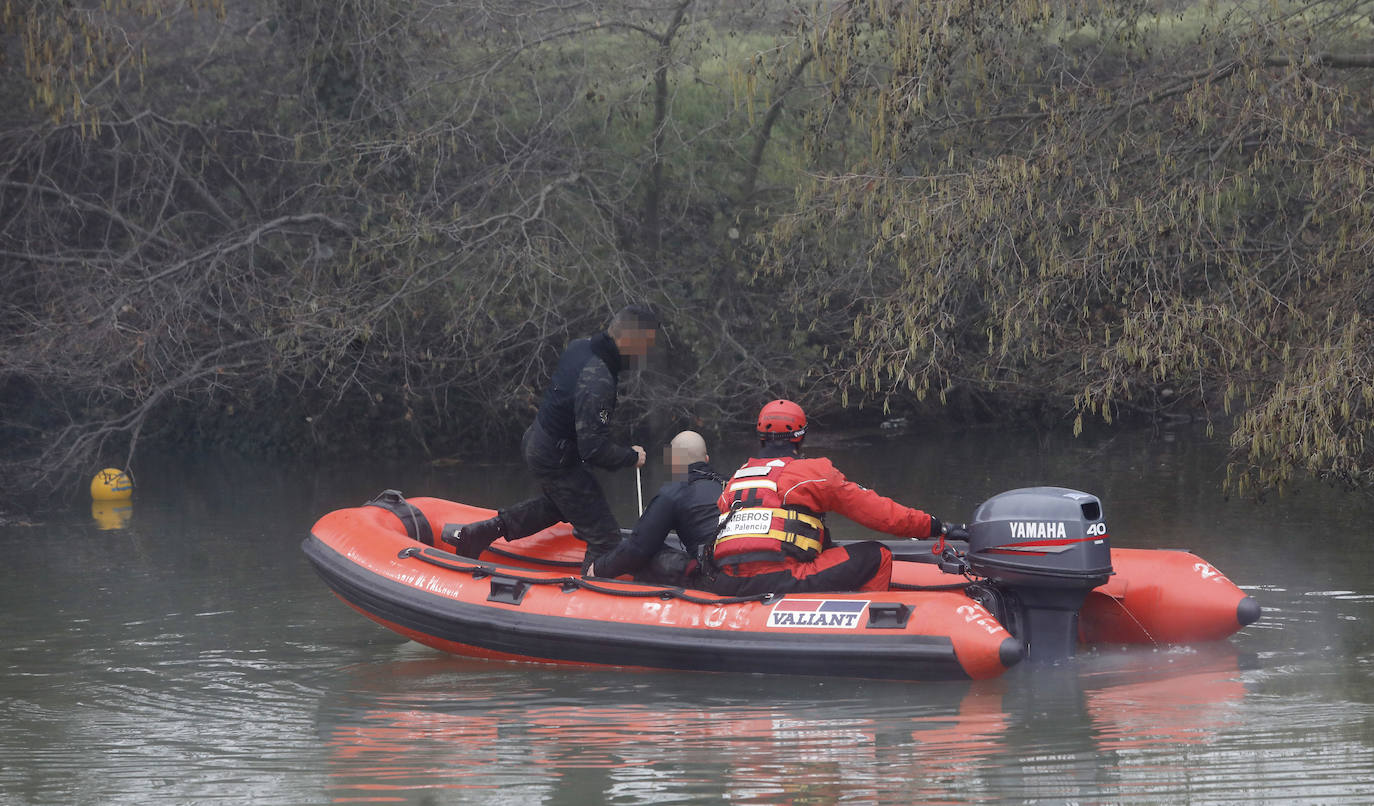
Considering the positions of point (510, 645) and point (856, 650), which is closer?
point (856, 650)

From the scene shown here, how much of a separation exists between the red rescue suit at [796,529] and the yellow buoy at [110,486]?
7.93m

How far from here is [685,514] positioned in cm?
592

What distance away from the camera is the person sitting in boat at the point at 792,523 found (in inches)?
216

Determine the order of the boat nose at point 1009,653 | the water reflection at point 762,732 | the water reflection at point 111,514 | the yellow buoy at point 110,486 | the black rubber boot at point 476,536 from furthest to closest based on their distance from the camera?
the yellow buoy at point 110,486, the water reflection at point 111,514, the black rubber boot at point 476,536, the boat nose at point 1009,653, the water reflection at point 762,732

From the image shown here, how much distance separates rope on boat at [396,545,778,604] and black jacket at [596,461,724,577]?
208mm

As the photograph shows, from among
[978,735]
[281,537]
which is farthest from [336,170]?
[978,735]

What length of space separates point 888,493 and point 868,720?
6360 mm

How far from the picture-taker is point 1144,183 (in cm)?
877

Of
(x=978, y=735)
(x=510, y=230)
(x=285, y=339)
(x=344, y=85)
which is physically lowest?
(x=978, y=735)

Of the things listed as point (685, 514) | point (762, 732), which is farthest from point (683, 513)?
point (762, 732)

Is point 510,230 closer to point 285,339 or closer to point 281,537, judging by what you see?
point 285,339

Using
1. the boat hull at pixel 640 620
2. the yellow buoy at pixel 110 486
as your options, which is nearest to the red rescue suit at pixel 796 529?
the boat hull at pixel 640 620

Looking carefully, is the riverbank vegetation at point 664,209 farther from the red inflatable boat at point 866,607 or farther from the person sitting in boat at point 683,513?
the person sitting in boat at point 683,513

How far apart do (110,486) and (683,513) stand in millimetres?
7736
